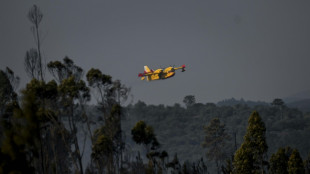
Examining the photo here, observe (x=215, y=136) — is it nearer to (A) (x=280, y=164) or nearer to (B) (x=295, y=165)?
(A) (x=280, y=164)

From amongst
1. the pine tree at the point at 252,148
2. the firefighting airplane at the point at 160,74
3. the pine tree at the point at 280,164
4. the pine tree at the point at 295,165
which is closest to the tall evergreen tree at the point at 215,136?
the firefighting airplane at the point at 160,74

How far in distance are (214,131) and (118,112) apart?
261 feet

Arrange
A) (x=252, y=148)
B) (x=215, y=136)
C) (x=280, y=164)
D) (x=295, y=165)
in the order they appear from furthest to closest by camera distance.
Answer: (x=215, y=136) < (x=280, y=164) < (x=295, y=165) < (x=252, y=148)

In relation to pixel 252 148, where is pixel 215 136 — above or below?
above

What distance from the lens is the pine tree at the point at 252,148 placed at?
158 ft

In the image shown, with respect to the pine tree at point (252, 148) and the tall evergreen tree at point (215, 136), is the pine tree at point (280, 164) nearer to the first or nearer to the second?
the pine tree at point (252, 148)

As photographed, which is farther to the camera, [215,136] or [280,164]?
[215,136]

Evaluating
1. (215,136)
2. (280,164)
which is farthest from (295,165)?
(215,136)

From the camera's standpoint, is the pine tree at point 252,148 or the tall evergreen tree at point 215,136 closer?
the pine tree at point 252,148

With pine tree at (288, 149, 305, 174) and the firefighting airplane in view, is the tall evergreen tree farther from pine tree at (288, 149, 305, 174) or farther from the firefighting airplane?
pine tree at (288, 149, 305, 174)

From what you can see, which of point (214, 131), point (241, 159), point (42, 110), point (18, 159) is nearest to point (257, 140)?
point (241, 159)

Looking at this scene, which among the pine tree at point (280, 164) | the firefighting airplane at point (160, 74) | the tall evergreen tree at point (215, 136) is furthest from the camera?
the tall evergreen tree at point (215, 136)

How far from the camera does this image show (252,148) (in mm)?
49031

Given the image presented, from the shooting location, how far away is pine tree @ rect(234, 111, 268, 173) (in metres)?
48.0
